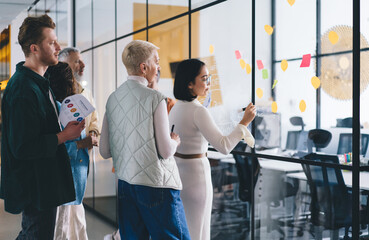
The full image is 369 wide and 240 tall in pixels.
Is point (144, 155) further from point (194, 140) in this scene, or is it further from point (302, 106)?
point (302, 106)

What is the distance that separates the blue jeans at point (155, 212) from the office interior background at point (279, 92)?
3.30 ft

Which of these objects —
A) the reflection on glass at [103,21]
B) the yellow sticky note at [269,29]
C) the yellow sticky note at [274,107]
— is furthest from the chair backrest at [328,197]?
the reflection on glass at [103,21]

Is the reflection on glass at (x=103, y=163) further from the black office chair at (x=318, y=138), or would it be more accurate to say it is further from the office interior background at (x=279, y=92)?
the black office chair at (x=318, y=138)

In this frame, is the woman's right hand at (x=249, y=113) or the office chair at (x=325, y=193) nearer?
the woman's right hand at (x=249, y=113)

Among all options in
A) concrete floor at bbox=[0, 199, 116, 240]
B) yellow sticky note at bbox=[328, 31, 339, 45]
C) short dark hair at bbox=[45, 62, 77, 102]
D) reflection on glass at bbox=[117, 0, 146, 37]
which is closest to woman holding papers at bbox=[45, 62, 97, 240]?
short dark hair at bbox=[45, 62, 77, 102]

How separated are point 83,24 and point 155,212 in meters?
5.37

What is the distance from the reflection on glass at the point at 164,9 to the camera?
14.5 feet

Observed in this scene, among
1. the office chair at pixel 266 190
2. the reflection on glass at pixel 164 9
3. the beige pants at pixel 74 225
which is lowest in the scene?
the beige pants at pixel 74 225

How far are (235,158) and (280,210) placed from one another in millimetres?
827

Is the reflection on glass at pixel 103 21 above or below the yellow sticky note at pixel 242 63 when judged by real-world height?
above

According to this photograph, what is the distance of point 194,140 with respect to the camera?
9.17ft

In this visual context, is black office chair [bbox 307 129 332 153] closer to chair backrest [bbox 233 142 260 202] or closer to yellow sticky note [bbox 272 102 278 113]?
yellow sticky note [bbox 272 102 278 113]

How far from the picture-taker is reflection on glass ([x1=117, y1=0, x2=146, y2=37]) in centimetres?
525

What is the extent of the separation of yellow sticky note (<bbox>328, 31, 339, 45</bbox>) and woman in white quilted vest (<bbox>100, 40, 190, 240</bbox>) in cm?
113
